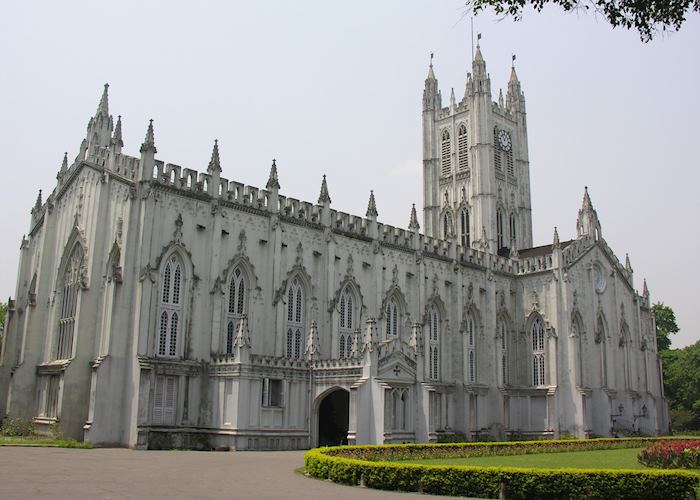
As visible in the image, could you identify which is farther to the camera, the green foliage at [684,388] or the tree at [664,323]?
the tree at [664,323]

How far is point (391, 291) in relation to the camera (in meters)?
53.1

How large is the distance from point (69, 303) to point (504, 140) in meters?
52.8

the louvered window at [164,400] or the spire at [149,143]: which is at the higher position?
the spire at [149,143]

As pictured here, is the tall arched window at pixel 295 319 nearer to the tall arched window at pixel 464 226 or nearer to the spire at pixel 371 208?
the spire at pixel 371 208

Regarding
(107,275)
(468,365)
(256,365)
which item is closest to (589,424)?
(468,365)

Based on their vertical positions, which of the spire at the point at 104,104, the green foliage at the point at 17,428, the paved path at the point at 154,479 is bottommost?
the paved path at the point at 154,479

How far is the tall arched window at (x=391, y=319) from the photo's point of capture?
5262 centimetres

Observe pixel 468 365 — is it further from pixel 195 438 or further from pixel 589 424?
pixel 195 438

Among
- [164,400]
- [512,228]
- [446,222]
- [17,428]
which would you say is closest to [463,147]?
[446,222]

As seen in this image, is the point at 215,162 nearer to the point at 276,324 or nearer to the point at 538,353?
the point at 276,324

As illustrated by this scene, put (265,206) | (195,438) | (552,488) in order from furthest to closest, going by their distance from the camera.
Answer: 1. (265,206)
2. (195,438)
3. (552,488)

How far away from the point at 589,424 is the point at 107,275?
128 feet

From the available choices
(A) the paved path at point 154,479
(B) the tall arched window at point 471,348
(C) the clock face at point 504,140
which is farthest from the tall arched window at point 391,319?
(C) the clock face at point 504,140

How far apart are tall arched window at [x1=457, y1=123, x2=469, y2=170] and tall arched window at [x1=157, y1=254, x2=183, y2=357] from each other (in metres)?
44.9
